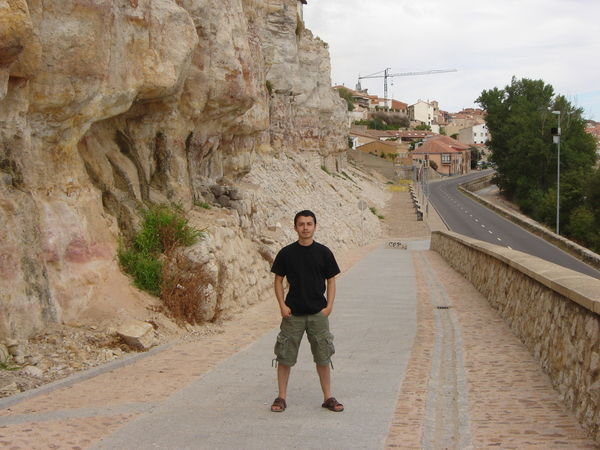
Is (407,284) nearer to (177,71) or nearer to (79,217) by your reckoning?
(177,71)

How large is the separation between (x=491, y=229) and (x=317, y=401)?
44.7 metres

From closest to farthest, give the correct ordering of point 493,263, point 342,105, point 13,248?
point 13,248 < point 493,263 < point 342,105

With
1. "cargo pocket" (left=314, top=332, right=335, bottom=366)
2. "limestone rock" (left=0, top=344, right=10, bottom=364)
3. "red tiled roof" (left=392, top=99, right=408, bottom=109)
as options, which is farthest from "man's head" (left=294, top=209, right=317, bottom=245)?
"red tiled roof" (left=392, top=99, right=408, bottom=109)

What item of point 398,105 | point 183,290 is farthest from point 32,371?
point 398,105

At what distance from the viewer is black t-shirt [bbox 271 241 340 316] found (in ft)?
19.6

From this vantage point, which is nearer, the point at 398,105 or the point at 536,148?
the point at 536,148

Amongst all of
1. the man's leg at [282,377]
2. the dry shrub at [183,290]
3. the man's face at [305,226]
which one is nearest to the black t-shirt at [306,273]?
the man's face at [305,226]

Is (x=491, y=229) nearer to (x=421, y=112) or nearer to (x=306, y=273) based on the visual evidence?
(x=306, y=273)

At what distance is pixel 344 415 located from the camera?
5910 mm

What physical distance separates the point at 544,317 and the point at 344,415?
3188 mm

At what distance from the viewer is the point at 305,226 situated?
5.96 meters

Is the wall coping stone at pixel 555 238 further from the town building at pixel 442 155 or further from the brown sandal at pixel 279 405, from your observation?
the town building at pixel 442 155

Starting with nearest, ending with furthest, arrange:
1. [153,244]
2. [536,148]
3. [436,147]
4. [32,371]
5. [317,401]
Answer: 1. [317,401]
2. [32,371]
3. [153,244]
4. [536,148]
5. [436,147]

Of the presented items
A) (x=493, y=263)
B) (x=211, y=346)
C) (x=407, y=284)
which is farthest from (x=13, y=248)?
(x=407, y=284)
